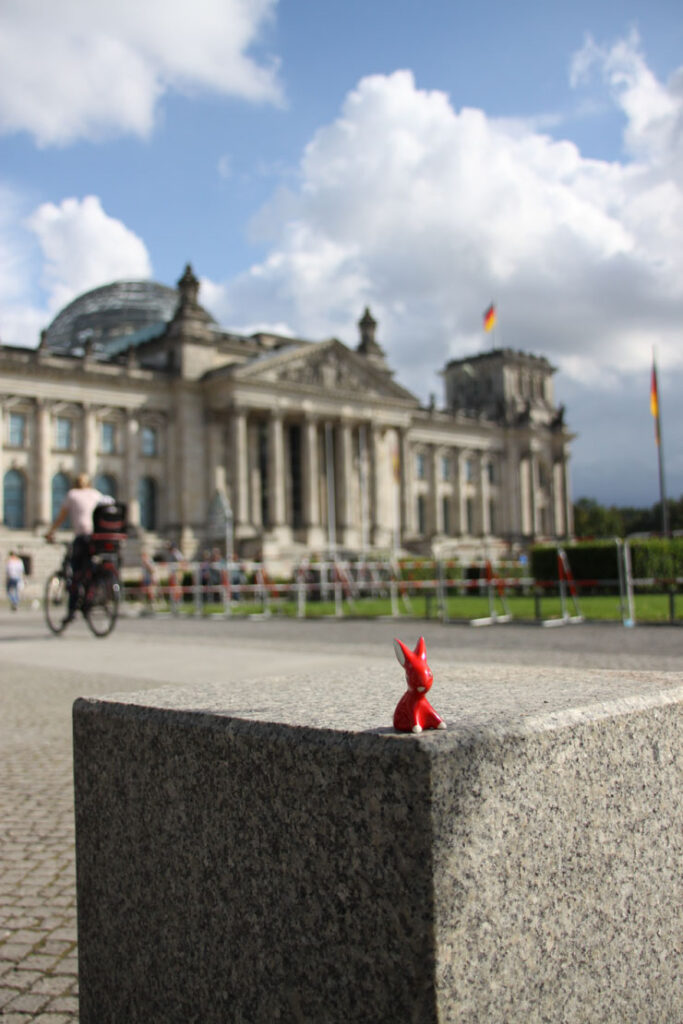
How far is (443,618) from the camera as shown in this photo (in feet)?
59.9

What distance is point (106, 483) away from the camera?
185ft

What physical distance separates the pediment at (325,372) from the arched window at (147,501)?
360 inches

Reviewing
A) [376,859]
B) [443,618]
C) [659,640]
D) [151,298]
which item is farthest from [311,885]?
[151,298]

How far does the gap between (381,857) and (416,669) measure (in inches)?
15.7

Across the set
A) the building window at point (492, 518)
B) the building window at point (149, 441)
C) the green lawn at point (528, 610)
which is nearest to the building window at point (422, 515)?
the building window at point (492, 518)

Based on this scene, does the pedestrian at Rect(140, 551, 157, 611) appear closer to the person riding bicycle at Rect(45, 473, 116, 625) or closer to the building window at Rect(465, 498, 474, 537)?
the person riding bicycle at Rect(45, 473, 116, 625)

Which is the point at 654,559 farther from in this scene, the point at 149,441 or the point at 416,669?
the point at 149,441

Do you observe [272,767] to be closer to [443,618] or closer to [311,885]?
[311,885]

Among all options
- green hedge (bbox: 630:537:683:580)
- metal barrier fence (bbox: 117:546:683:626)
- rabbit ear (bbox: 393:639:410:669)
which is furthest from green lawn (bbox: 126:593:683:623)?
rabbit ear (bbox: 393:639:410:669)

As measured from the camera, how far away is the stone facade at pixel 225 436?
53.5 meters

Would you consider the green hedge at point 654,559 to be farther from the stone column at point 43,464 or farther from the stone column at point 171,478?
the stone column at point 171,478

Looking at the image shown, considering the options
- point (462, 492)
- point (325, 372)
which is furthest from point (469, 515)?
point (325, 372)

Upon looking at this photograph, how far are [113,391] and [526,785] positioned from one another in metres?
56.7

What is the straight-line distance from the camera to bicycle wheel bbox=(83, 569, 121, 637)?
42.8 feet
